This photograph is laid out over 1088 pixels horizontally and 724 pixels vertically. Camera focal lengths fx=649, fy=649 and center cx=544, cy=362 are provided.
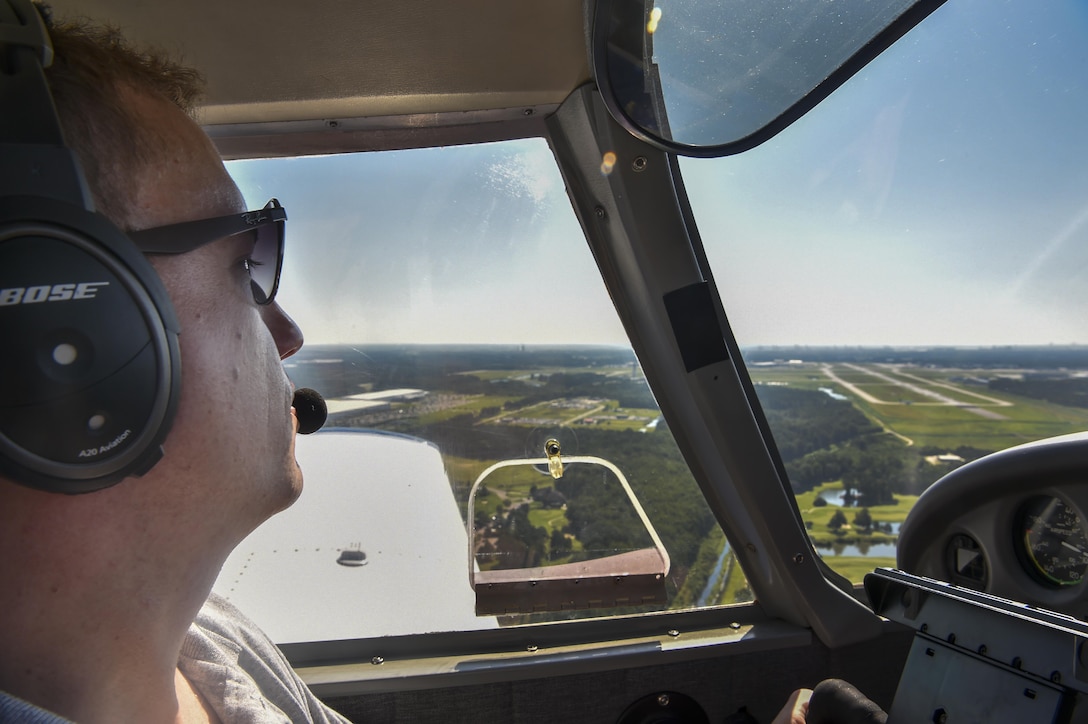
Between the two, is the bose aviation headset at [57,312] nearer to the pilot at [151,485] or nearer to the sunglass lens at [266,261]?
the pilot at [151,485]

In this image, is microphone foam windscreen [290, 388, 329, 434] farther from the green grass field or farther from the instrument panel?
the instrument panel

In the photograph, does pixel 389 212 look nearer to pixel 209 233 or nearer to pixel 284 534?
pixel 209 233

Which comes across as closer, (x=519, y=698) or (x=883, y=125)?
(x=883, y=125)

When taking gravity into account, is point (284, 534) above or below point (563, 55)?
below

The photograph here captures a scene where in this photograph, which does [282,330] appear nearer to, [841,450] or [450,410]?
[450,410]

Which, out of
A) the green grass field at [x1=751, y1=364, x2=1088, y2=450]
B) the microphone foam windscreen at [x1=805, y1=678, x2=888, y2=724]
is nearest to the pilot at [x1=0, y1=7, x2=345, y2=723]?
the microphone foam windscreen at [x1=805, y1=678, x2=888, y2=724]

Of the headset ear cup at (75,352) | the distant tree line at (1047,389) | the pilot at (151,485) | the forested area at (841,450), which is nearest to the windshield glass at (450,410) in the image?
the forested area at (841,450)

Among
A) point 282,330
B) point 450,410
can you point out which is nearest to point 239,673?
point 282,330

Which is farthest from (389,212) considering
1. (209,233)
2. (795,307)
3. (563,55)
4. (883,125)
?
(883,125)
